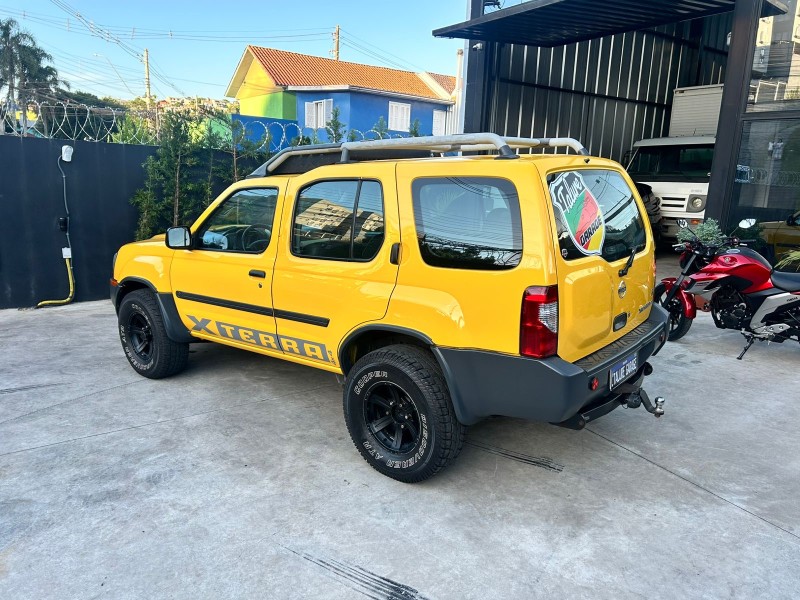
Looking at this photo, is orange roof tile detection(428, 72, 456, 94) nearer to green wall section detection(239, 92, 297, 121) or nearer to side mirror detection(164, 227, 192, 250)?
green wall section detection(239, 92, 297, 121)

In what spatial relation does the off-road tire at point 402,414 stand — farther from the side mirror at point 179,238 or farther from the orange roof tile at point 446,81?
the orange roof tile at point 446,81

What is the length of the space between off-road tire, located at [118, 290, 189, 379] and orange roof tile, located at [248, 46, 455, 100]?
25.3m

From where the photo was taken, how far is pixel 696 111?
1360 centimetres

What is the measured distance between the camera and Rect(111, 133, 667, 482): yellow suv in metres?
2.77

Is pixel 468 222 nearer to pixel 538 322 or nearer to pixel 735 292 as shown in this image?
pixel 538 322

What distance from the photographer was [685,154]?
494 inches

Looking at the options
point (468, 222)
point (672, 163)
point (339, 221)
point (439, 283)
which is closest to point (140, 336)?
point (339, 221)

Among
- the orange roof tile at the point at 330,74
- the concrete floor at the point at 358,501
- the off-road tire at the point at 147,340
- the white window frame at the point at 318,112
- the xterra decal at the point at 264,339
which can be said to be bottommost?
the concrete floor at the point at 358,501

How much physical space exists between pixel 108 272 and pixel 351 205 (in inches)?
226

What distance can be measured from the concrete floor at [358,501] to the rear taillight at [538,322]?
0.90 metres

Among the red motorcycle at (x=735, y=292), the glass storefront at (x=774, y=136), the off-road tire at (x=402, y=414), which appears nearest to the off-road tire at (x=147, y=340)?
the off-road tire at (x=402, y=414)

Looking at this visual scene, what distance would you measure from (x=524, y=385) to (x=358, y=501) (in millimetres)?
1092

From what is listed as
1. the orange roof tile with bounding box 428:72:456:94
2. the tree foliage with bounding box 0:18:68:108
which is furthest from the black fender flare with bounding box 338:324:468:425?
the tree foliage with bounding box 0:18:68:108

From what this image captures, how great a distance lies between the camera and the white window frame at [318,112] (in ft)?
89.5
